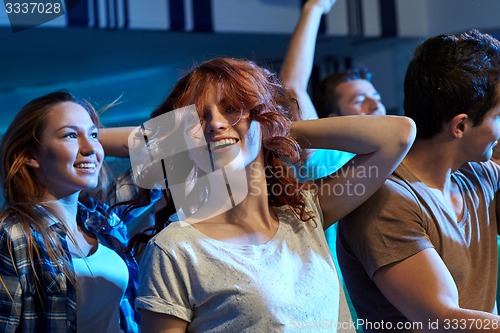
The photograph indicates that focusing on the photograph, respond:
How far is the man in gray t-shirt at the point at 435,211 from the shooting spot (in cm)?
131

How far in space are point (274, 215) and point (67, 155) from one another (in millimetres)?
507

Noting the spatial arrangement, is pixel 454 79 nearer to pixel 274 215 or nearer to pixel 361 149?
pixel 361 149

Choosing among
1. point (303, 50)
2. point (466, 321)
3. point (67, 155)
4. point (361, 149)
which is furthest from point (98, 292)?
point (303, 50)

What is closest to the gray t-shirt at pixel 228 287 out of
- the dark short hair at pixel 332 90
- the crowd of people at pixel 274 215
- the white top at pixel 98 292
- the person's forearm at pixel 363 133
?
the crowd of people at pixel 274 215

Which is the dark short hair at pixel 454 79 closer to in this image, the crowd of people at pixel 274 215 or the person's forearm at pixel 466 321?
the crowd of people at pixel 274 215

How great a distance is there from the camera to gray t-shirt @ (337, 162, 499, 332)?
4.35ft

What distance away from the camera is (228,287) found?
119cm

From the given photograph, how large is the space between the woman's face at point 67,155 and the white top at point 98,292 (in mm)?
163

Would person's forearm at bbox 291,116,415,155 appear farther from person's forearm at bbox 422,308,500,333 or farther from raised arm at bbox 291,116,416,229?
person's forearm at bbox 422,308,500,333

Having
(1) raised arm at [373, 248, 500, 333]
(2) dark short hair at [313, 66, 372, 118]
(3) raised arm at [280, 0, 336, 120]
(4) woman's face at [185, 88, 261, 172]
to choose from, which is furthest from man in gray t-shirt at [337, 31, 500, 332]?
(2) dark short hair at [313, 66, 372, 118]

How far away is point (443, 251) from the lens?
1356 millimetres

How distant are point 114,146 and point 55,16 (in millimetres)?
1080

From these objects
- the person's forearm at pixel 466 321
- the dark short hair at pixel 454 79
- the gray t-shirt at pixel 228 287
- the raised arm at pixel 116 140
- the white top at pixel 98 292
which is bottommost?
the white top at pixel 98 292

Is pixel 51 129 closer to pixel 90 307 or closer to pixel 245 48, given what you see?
pixel 90 307
